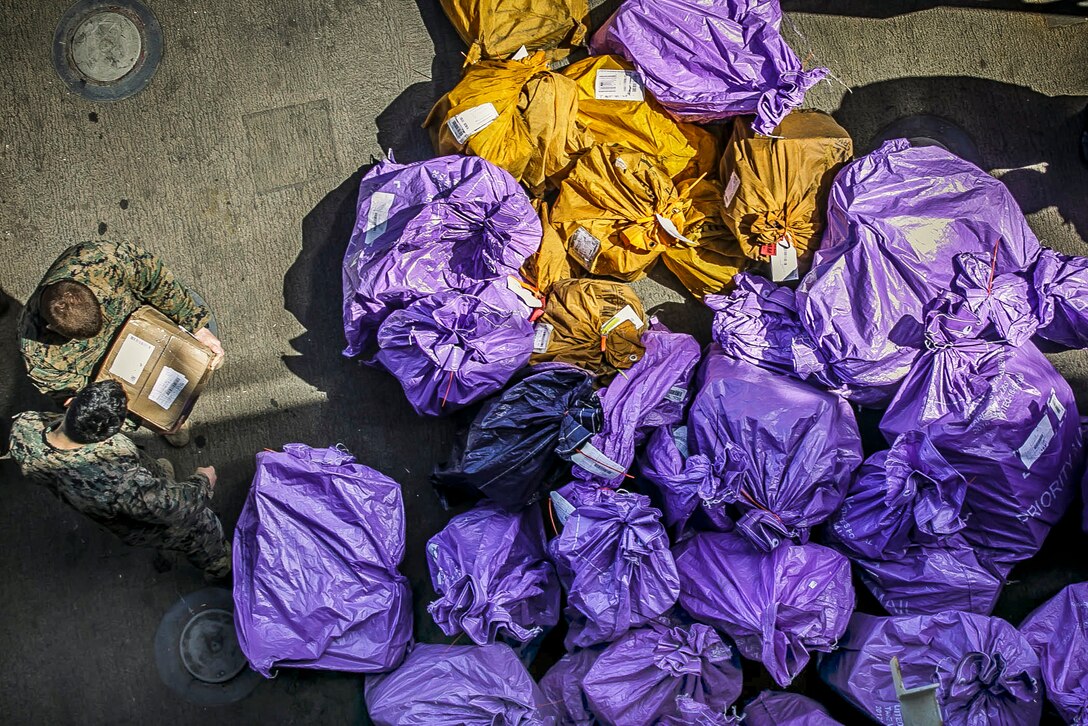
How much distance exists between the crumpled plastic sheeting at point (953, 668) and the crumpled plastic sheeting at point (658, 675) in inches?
18.9

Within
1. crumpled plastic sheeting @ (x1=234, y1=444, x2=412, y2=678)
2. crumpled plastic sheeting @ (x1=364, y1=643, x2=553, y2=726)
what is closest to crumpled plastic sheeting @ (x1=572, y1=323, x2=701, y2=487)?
crumpled plastic sheeting @ (x1=364, y1=643, x2=553, y2=726)

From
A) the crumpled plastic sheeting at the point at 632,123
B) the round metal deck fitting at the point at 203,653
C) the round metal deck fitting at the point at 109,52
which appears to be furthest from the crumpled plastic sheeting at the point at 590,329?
the round metal deck fitting at the point at 109,52

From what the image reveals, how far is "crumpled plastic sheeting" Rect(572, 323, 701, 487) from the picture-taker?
299 centimetres

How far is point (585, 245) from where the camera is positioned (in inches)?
126

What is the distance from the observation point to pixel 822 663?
3074 millimetres

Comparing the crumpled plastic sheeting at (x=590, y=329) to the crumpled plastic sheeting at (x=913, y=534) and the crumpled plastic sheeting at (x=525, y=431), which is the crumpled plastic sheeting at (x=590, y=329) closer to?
the crumpled plastic sheeting at (x=525, y=431)

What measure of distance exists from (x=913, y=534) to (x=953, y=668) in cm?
47

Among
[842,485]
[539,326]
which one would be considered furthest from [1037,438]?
[539,326]

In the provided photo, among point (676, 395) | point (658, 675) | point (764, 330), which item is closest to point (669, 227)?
point (764, 330)

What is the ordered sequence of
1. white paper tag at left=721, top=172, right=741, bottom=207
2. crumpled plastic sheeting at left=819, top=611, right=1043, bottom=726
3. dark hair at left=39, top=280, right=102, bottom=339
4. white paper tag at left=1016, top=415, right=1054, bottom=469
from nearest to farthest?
dark hair at left=39, top=280, right=102, bottom=339, crumpled plastic sheeting at left=819, top=611, right=1043, bottom=726, white paper tag at left=1016, top=415, right=1054, bottom=469, white paper tag at left=721, top=172, right=741, bottom=207

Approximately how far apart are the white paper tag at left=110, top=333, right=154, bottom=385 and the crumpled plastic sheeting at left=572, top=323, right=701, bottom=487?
161 cm

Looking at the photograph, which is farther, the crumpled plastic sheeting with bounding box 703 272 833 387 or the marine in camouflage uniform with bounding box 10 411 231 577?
the crumpled plastic sheeting with bounding box 703 272 833 387

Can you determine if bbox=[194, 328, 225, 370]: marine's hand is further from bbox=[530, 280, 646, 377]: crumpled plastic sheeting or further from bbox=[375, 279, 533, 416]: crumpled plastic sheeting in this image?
bbox=[530, 280, 646, 377]: crumpled plastic sheeting

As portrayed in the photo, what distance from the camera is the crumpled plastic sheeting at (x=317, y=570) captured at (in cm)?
298
